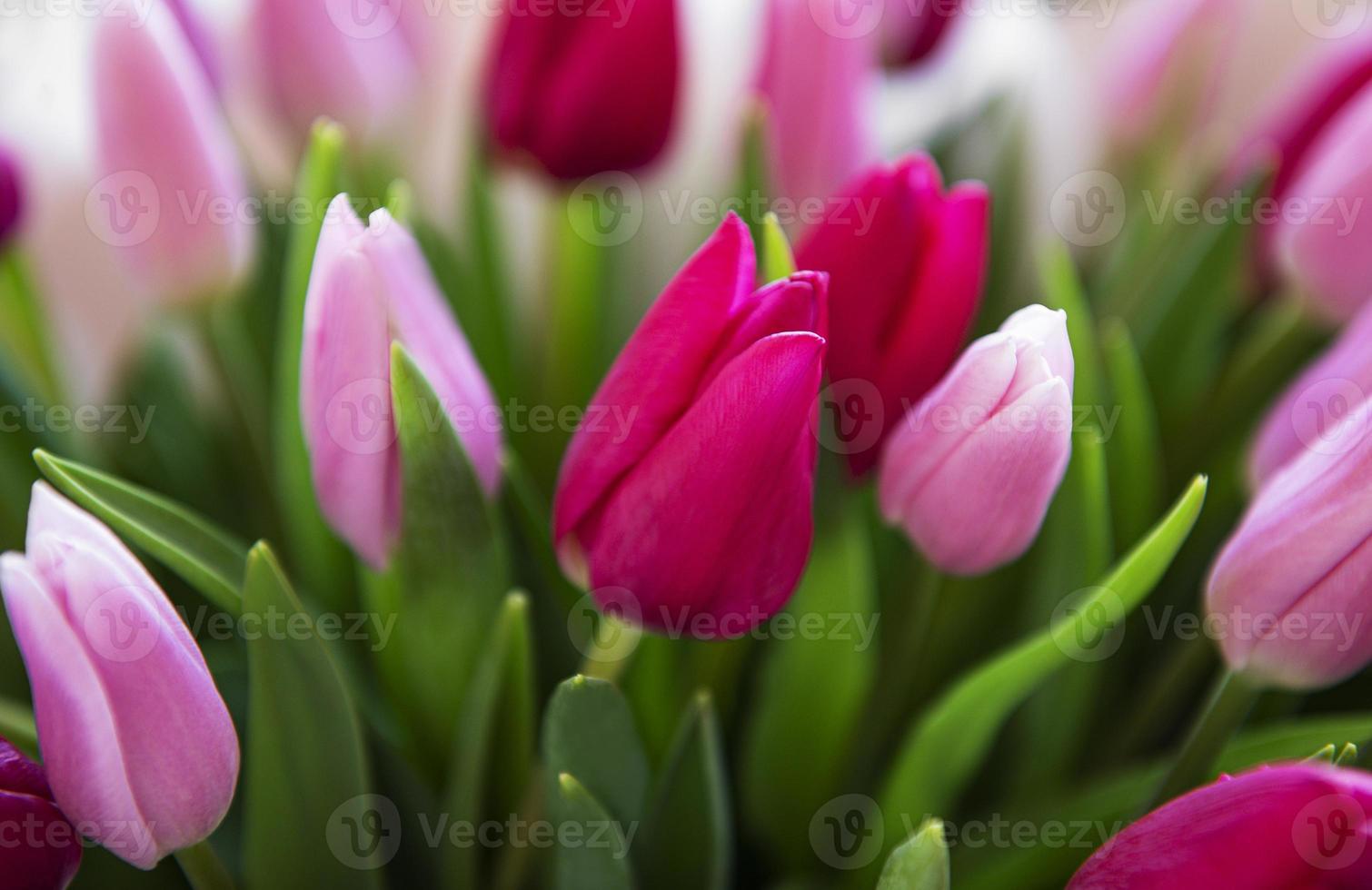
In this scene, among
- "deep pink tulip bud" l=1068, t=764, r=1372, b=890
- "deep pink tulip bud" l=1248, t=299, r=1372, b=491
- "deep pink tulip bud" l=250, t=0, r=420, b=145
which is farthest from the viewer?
"deep pink tulip bud" l=250, t=0, r=420, b=145

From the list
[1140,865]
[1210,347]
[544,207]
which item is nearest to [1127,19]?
[1210,347]

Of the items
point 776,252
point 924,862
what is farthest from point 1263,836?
point 776,252

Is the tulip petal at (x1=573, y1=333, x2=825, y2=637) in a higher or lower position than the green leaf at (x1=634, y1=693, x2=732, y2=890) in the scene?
higher

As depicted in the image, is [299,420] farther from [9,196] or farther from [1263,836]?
[1263,836]

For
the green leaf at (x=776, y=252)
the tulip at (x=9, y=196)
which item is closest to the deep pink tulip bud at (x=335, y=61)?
the tulip at (x=9, y=196)

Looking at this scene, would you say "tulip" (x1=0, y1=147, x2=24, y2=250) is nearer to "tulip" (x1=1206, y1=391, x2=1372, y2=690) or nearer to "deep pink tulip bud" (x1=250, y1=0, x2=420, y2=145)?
"deep pink tulip bud" (x1=250, y1=0, x2=420, y2=145)

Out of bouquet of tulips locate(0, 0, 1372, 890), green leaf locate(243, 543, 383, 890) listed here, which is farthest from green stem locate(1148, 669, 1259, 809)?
green leaf locate(243, 543, 383, 890)

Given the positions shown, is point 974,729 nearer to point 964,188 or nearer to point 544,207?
point 964,188

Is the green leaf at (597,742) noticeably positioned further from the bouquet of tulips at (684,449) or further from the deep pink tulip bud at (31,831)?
the deep pink tulip bud at (31,831)
